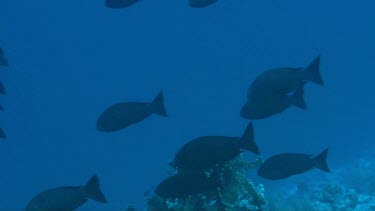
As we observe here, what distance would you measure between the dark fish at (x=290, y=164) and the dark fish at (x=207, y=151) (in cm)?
119

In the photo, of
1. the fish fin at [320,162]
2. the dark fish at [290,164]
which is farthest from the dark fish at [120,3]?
the fish fin at [320,162]

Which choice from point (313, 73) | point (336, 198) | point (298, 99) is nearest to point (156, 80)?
point (336, 198)

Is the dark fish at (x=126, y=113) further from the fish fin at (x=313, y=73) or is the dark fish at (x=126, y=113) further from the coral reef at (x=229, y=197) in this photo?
the fish fin at (x=313, y=73)

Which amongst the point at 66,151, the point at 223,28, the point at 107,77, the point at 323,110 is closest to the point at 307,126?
the point at 323,110

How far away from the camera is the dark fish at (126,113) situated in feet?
19.4

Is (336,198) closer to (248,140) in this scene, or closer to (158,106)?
(158,106)

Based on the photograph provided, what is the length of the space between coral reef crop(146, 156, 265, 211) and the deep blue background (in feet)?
11.0

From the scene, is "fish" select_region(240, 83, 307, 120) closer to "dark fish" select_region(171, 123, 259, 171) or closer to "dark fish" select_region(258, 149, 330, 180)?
"dark fish" select_region(258, 149, 330, 180)

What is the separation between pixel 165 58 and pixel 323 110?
301ft

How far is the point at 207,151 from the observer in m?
5.00

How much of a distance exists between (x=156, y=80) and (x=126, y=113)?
333ft

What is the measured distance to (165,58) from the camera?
5276 inches

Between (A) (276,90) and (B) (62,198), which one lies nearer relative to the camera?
(B) (62,198)

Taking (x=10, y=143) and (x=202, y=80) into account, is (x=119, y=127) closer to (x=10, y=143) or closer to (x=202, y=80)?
(x=10, y=143)
